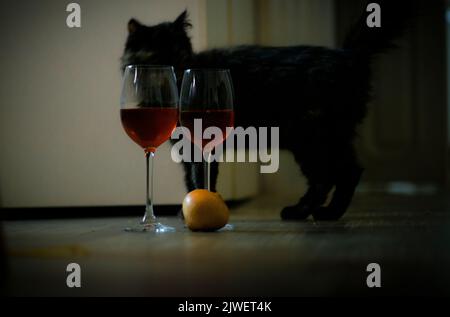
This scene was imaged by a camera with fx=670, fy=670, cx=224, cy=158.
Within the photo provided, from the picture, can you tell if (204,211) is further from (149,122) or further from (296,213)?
(296,213)

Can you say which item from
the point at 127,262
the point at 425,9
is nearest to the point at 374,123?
the point at 425,9

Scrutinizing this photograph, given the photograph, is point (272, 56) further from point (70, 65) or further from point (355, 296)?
point (355, 296)

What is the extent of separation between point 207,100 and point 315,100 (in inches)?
15.4

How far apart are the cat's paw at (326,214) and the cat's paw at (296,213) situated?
28 mm

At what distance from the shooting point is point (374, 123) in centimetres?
372

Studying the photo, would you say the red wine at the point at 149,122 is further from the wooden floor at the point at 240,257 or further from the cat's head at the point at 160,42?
the cat's head at the point at 160,42

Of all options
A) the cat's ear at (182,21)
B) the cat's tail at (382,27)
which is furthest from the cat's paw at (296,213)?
the cat's ear at (182,21)

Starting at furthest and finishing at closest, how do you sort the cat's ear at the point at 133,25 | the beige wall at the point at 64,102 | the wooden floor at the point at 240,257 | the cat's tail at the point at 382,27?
the beige wall at the point at 64,102, the cat's ear at the point at 133,25, the cat's tail at the point at 382,27, the wooden floor at the point at 240,257

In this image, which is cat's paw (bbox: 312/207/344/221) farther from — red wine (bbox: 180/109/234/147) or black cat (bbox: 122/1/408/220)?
red wine (bbox: 180/109/234/147)

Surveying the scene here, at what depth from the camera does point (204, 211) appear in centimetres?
164

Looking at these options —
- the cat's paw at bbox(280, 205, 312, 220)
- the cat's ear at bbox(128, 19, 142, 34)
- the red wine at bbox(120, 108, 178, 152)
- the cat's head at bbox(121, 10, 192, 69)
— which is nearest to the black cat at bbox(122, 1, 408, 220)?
the cat's paw at bbox(280, 205, 312, 220)

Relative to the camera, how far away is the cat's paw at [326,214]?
6.24ft

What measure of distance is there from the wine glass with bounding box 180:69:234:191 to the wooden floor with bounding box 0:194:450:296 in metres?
0.27

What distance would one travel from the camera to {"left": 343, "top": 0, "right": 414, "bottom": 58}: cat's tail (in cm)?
187
